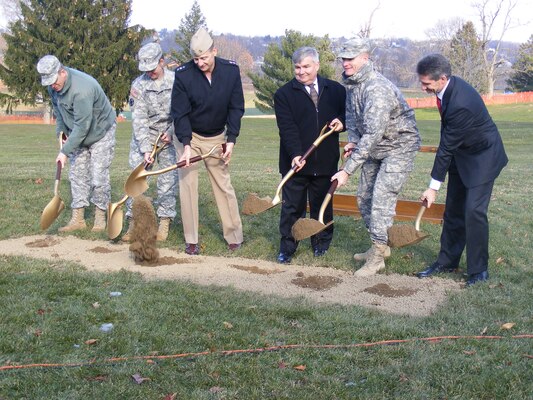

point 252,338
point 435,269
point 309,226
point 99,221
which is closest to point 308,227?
point 309,226

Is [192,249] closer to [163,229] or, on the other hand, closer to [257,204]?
[163,229]

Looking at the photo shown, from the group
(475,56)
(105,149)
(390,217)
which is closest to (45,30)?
(475,56)

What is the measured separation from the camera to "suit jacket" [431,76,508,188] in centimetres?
620

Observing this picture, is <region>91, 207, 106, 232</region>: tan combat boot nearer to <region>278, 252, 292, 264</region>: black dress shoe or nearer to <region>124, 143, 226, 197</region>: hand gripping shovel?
<region>124, 143, 226, 197</region>: hand gripping shovel

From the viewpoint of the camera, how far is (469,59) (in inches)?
2420

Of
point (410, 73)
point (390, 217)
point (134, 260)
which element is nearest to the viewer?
point (390, 217)

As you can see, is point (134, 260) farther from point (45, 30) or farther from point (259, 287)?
point (45, 30)

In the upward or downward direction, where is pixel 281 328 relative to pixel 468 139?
downward

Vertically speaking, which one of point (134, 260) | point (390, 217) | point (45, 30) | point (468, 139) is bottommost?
point (134, 260)

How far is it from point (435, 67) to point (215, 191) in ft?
9.44

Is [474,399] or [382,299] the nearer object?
[474,399]

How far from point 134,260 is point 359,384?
3696mm

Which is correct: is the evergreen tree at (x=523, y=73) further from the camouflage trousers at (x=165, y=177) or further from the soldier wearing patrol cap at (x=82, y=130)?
the camouflage trousers at (x=165, y=177)

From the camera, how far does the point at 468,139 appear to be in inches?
249
